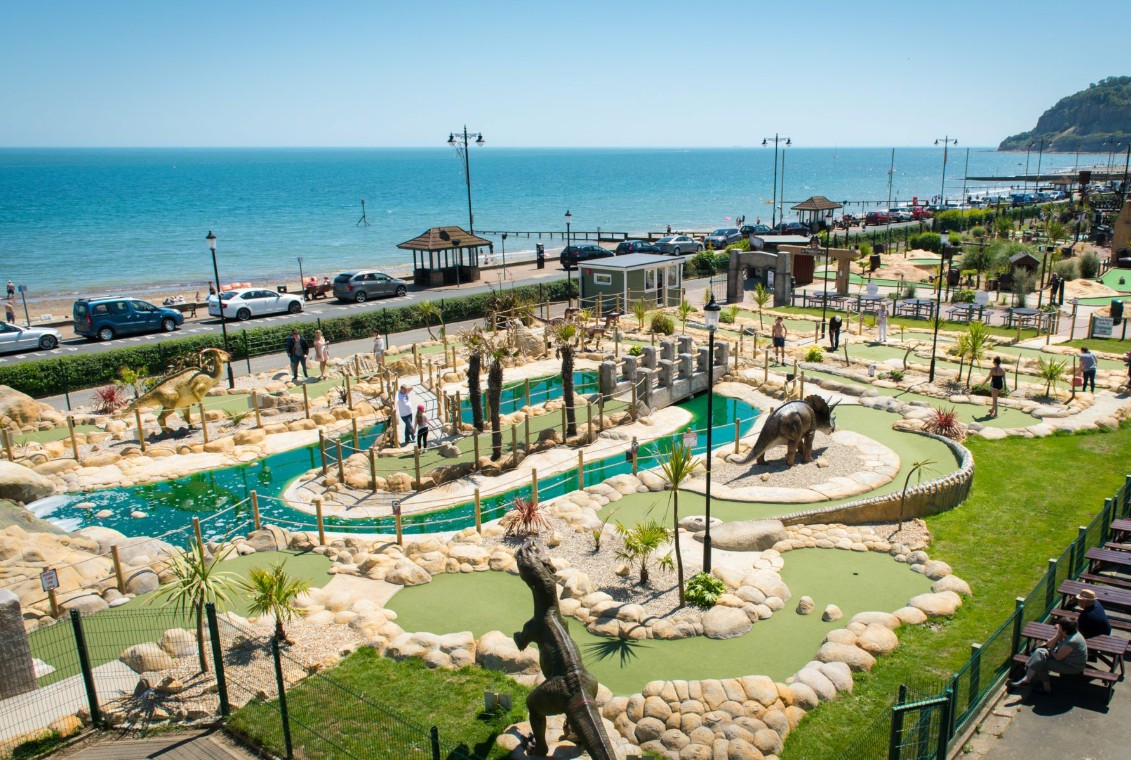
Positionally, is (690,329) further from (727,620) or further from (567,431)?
(727,620)

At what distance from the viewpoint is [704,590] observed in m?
13.1

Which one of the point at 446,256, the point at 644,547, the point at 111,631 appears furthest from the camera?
the point at 446,256

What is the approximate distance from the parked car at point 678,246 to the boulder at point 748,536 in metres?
37.8

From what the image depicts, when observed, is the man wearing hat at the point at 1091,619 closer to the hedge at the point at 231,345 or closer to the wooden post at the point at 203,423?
the wooden post at the point at 203,423

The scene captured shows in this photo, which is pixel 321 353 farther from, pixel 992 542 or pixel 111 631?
pixel 992 542

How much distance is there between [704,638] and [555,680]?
12.3ft

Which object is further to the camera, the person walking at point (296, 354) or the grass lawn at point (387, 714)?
the person walking at point (296, 354)

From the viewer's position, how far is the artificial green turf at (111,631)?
1198 cm

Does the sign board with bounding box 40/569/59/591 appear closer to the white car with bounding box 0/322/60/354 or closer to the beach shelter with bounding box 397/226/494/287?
the white car with bounding box 0/322/60/354

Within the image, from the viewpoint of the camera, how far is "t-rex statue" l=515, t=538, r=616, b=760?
28.8 feet

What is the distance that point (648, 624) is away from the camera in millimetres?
12484

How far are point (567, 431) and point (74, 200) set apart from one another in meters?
143

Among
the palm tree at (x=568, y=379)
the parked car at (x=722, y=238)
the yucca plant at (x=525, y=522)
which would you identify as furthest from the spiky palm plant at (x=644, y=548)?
the parked car at (x=722, y=238)

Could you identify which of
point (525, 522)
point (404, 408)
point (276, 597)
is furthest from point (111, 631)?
point (404, 408)
